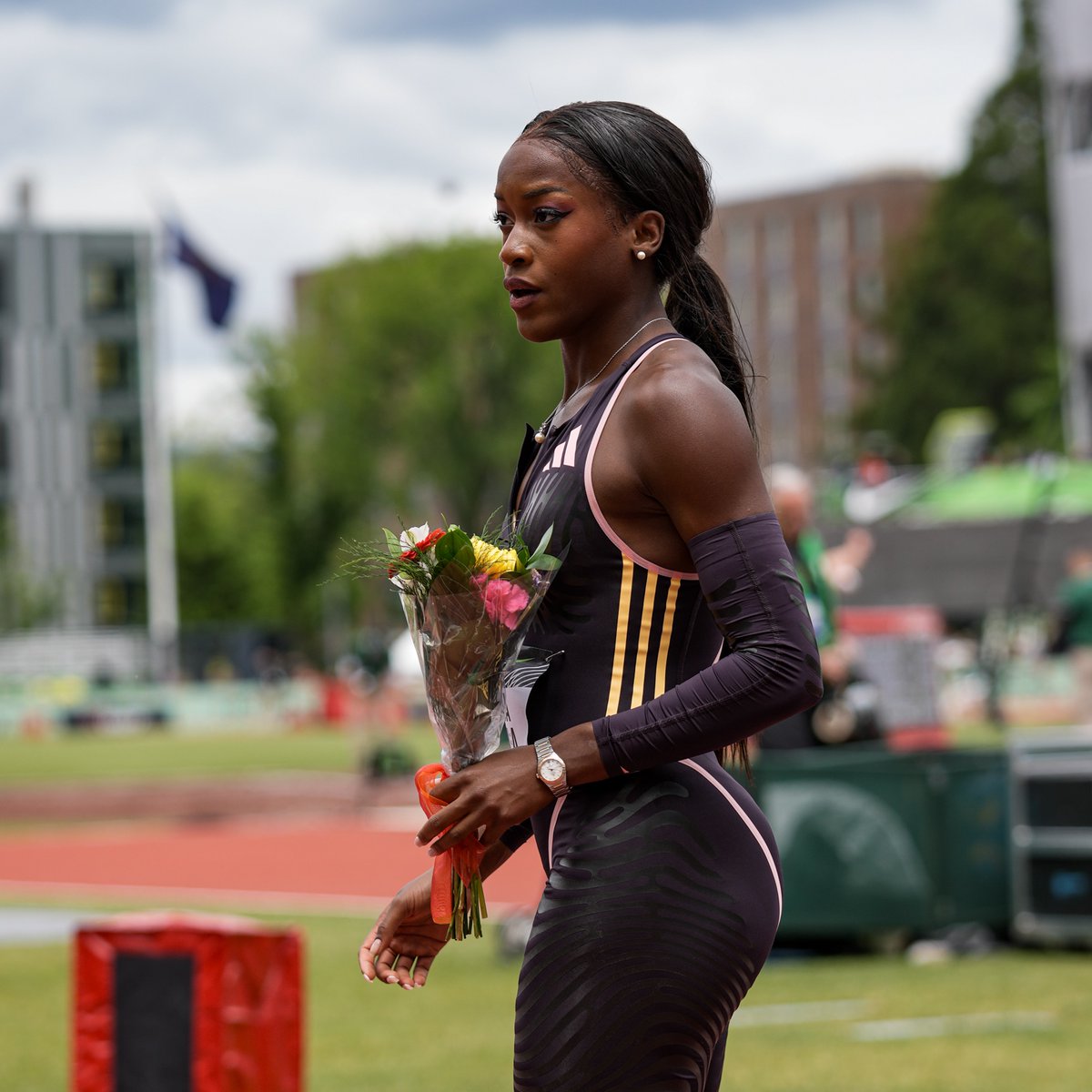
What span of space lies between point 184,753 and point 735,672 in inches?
1312

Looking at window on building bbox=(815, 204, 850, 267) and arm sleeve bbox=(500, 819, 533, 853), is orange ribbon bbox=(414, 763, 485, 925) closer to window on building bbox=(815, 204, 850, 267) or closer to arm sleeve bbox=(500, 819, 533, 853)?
arm sleeve bbox=(500, 819, 533, 853)

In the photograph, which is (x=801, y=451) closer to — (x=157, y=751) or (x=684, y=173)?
(x=157, y=751)

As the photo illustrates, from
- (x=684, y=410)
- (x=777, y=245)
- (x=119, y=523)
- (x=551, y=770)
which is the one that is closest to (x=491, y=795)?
(x=551, y=770)

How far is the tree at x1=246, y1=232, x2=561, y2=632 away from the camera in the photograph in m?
72.9

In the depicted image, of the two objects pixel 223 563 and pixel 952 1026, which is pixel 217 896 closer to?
pixel 952 1026

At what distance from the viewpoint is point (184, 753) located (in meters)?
34.9

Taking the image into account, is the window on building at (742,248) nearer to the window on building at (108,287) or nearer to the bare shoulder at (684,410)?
the window on building at (108,287)

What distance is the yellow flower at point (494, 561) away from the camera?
2.47 m

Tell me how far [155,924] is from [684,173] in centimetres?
296

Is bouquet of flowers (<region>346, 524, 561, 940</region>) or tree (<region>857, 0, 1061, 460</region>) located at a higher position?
tree (<region>857, 0, 1061, 460</region>)

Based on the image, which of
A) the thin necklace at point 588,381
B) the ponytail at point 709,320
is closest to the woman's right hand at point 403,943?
the thin necklace at point 588,381

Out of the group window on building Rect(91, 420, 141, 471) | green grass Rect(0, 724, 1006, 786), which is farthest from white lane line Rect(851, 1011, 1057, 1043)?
window on building Rect(91, 420, 141, 471)

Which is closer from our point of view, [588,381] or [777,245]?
[588,381]

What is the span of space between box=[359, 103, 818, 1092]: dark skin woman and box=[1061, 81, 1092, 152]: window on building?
3374 centimetres
